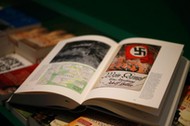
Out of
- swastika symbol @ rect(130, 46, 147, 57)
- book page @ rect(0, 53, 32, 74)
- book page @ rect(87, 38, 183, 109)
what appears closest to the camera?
book page @ rect(87, 38, 183, 109)

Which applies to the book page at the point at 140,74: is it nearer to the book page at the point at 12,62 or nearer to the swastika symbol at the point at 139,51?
the swastika symbol at the point at 139,51

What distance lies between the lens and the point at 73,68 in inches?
28.6

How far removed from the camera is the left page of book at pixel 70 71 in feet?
2.17

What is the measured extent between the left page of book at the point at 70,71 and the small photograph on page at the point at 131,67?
0.14ft

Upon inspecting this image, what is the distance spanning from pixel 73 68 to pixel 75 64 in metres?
0.02

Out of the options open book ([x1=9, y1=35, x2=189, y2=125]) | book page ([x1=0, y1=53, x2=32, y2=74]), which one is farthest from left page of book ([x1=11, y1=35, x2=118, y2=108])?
book page ([x1=0, y1=53, x2=32, y2=74])

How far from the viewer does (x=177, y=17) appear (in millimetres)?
851

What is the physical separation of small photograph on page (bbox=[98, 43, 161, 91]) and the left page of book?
4cm

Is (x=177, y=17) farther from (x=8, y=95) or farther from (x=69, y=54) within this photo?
(x=8, y=95)

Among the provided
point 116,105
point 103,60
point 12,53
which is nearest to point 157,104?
point 116,105

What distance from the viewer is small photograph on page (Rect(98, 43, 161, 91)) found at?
2.09 feet

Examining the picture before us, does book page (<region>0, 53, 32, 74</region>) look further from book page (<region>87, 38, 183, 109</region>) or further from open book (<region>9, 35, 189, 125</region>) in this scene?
book page (<region>87, 38, 183, 109</region>)

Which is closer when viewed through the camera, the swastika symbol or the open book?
the open book

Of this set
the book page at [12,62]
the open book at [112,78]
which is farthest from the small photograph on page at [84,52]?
the book page at [12,62]
